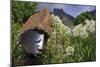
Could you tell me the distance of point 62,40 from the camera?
2234 mm

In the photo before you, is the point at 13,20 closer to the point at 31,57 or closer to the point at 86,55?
the point at 31,57

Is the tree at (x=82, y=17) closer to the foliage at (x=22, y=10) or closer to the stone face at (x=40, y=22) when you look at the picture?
the stone face at (x=40, y=22)

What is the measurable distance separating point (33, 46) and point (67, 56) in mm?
397

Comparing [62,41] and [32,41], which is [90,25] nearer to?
[62,41]

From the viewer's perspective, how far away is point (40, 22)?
7.05 feet

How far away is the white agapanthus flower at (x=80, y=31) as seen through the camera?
90.3 inches

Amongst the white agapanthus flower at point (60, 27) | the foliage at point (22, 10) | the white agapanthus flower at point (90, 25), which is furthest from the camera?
the white agapanthus flower at point (90, 25)

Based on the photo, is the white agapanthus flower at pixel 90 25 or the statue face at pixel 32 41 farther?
the white agapanthus flower at pixel 90 25

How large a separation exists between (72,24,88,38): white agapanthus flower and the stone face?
31 centimetres

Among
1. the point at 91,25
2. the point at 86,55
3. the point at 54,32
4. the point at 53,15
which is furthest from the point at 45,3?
the point at 86,55

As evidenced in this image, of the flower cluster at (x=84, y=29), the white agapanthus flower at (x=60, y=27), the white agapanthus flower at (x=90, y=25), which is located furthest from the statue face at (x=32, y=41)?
the white agapanthus flower at (x=90, y=25)

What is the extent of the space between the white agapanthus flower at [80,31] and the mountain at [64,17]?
75 millimetres

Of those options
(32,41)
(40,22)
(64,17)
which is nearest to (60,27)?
(64,17)
